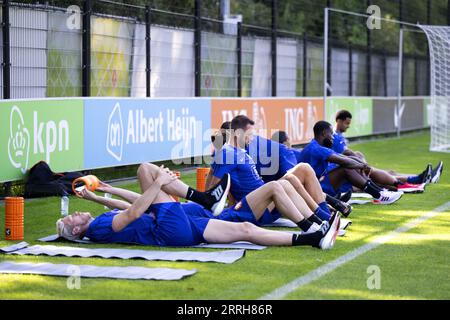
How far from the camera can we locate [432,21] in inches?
1676

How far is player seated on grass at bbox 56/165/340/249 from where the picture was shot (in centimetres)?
1006

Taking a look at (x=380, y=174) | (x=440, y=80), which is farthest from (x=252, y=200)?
(x=440, y=80)

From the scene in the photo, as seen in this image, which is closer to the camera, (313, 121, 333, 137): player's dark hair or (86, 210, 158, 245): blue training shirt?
(86, 210, 158, 245): blue training shirt

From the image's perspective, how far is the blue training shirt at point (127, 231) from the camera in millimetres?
10312

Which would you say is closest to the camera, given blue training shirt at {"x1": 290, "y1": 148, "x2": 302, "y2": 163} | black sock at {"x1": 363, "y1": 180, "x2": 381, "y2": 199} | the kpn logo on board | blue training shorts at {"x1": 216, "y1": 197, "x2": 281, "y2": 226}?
blue training shorts at {"x1": 216, "y1": 197, "x2": 281, "y2": 226}

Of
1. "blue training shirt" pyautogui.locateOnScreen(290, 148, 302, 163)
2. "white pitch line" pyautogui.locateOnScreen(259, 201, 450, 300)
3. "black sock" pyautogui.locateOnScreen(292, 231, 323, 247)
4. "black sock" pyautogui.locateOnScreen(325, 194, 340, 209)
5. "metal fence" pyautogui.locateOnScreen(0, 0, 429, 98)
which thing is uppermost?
"metal fence" pyautogui.locateOnScreen(0, 0, 429, 98)

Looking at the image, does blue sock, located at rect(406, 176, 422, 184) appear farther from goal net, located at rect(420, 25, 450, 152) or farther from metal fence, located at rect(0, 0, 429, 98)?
goal net, located at rect(420, 25, 450, 152)

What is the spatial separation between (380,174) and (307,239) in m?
A: 5.76

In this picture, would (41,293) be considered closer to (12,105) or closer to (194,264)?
(194,264)

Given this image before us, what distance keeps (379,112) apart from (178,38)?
14.1 m

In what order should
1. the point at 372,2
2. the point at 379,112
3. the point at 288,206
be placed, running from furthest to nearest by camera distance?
the point at 372,2 → the point at 379,112 → the point at 288,206

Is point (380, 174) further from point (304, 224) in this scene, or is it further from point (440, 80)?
point (440, 80)

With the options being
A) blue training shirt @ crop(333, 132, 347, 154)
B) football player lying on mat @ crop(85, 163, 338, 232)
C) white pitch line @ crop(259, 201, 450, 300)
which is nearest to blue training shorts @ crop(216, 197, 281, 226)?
football player lying on mat @ crop(85, 163, 338, 232)
